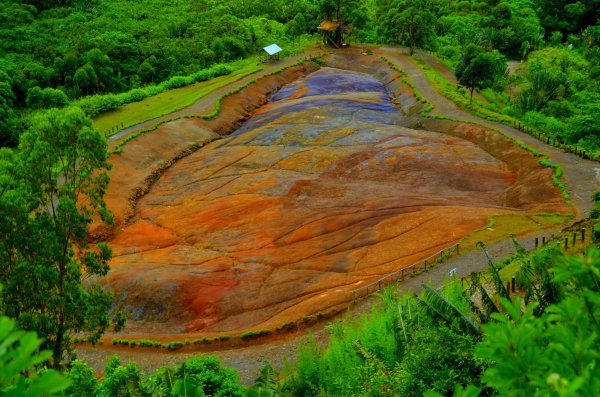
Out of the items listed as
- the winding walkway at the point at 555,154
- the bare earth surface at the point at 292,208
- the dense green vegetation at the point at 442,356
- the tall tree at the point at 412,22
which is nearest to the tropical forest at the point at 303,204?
the dense green vegetation at the point at 442,356

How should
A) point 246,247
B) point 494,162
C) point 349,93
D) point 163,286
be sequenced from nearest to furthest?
point 163,286 → point 246,247 → point 494,162 → point 349,93

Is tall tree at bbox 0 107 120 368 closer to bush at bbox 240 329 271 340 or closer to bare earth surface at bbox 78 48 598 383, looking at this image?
bare earth surface at bbox 78 48 598 383

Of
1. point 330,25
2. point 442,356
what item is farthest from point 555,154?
point 330,25

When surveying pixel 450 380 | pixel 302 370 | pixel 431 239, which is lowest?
pixel 431 239

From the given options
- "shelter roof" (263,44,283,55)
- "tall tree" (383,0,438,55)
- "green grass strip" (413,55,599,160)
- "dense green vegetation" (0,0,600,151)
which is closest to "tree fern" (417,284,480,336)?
"green grass strip" (413,55,599,160)

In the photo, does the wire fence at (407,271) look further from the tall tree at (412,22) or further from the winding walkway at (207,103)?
the tall tree at (412,22)

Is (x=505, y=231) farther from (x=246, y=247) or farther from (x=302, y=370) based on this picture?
(x=302, y=370)

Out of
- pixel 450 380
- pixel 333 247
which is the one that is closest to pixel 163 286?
pixel 333 247

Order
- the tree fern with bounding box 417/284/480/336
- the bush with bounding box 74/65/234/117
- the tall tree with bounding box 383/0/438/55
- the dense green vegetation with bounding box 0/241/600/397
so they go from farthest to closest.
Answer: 1. the tall tree with bounding box 383/0/438/55
2. the bush with bounding box 74/65/234/117
3. the tree fern with bounding box 417/284/480/336
4. the dense green vegetation with bounding box 0/241/600/397
